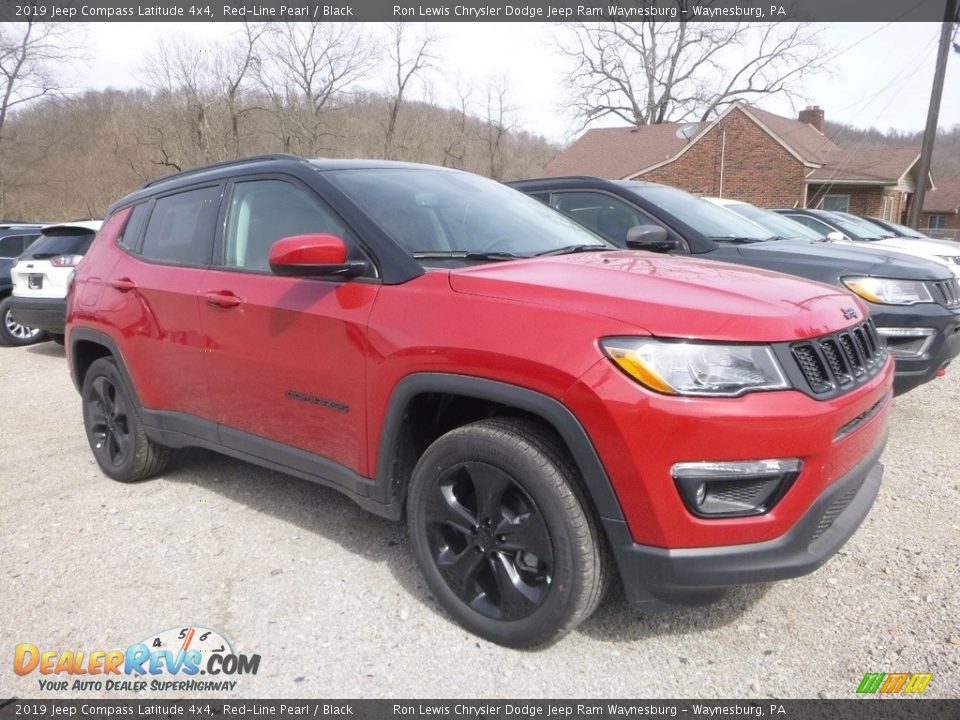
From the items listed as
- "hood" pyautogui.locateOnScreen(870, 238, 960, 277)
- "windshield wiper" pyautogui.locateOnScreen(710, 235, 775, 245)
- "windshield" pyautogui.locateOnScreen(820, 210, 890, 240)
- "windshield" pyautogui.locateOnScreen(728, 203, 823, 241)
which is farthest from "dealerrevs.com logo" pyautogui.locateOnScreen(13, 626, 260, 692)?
"windshield" pyautogui.locateOnScreen(820, 210, 890, 240)

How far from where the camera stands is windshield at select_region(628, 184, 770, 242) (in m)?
5.25

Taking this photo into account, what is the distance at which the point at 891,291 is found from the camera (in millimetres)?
Answer: 4312

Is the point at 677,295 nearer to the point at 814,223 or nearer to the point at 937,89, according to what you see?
the point at 814,223

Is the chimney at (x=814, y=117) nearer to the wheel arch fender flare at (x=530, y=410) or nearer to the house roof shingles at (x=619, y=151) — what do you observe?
the house roof shingles at (x=619, y=151)

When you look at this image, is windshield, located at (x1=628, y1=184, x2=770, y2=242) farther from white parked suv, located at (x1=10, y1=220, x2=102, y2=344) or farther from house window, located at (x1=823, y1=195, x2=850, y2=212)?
house window, located at (x1=823, y1=195, x2=850, y2=212)

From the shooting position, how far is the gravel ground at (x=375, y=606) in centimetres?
233

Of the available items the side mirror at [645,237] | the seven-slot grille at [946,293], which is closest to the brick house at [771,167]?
the seven-slot grille at [946,293]

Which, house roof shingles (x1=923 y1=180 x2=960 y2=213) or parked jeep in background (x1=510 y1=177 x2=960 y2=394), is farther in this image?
house roof shingles (x1=923 y1=180 x2=960 y2=213)

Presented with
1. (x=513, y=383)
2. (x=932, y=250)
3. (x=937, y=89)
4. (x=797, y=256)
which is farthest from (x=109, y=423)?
(x=937, y=89)

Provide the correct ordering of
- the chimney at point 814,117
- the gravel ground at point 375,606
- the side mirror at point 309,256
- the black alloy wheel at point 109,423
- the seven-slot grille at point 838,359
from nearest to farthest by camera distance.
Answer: the seven-slot grille at point 838,359 → the gravel ground at point 375,606 → the side mirror at point 309,256 → the black alloy wheel at point 109,423 → the chimney at point 814,117

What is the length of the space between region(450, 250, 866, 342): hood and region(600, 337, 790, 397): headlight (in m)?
0.04

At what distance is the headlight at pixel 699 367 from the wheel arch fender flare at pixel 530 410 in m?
0.25

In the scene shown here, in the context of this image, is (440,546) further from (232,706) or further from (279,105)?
(279,105)

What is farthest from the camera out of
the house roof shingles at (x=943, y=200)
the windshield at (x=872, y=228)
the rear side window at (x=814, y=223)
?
the house roof shingles at (x=943, y=200)
